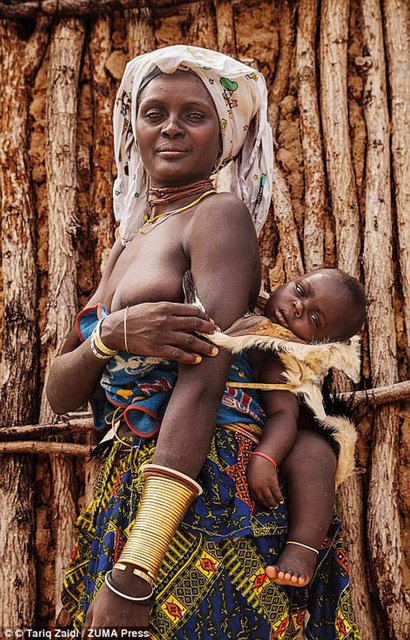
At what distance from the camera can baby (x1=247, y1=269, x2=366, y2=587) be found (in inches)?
84.0

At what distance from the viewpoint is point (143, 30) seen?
3.77 meters

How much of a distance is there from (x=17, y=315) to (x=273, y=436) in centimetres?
167

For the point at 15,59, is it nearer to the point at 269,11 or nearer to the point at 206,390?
the point at 269,11

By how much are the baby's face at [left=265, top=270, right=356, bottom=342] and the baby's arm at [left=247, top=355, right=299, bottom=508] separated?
0.51 ft

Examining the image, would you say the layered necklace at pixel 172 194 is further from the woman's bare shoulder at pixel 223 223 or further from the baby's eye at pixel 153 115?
the baby's eye at pixel 153 115

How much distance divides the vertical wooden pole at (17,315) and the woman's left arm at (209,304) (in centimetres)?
144

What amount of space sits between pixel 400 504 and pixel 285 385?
1.13 meters

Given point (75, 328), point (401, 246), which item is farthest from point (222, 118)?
point (401, 246)

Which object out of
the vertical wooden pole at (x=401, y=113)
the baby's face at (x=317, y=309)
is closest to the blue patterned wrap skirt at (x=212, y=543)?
the baby's face at (x=317, y=309)

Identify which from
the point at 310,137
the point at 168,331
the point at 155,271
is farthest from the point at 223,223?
the point at 310,137

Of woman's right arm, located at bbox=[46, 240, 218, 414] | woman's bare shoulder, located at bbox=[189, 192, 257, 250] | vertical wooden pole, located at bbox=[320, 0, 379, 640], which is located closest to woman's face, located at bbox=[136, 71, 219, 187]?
woman's bare shoulder, located at bbox=[189, 192, 257, 250]

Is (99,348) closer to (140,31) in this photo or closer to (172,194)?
(172,194)

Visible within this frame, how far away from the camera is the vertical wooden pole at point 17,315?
10.3 feet

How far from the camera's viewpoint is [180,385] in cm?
207
